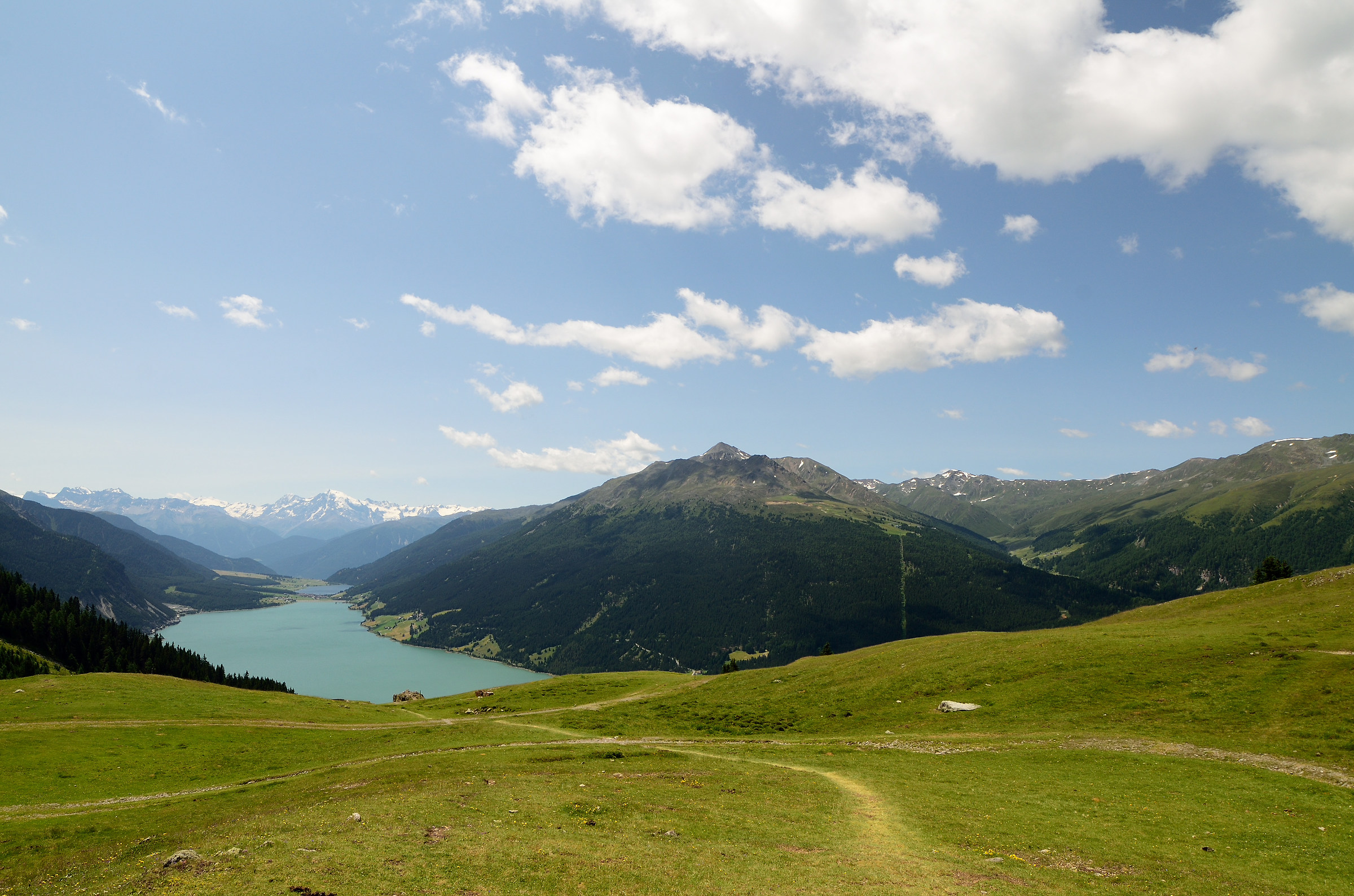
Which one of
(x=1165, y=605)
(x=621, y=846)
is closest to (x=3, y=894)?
(x=621, y=846)

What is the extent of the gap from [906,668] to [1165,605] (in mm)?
47778

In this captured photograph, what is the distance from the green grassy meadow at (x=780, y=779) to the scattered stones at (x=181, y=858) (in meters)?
0.45

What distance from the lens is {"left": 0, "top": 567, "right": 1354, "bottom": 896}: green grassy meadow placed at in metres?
22.1

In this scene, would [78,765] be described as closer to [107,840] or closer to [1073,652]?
[107,840]

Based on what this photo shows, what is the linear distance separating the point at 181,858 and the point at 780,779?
31.0 meters

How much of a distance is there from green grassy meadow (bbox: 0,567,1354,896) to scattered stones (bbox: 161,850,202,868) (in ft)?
1.49

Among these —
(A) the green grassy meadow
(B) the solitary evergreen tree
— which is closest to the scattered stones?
(A) the green grassy meadow

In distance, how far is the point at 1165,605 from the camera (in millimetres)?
A: 84000

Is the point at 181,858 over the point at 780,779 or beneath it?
over

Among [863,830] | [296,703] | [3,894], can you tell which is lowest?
[296,703]

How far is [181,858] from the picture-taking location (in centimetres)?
2144

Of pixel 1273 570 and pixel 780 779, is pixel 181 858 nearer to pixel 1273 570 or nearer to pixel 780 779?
pixel 780 779

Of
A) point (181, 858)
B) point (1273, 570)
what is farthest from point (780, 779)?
point (1273, 570)

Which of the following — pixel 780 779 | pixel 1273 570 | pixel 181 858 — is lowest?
pixel 780 779
